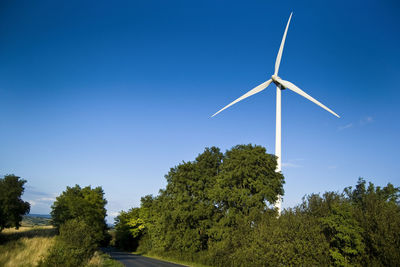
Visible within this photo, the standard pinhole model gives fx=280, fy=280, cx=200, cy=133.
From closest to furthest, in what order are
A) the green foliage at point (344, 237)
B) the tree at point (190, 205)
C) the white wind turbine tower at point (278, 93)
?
the green foliage at point (344, 237) → the white wind turbine tower at point (278, 93) → the tree at point (190, 205)

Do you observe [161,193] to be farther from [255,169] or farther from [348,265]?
[348,265]

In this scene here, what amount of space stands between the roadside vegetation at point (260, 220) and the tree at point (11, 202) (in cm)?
1903

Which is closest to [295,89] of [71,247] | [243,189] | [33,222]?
[243,189]

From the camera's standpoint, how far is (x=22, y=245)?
94.4ft

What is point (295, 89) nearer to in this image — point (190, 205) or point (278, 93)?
point (278, 93)

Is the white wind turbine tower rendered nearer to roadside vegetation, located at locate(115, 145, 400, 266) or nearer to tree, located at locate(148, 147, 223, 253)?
roadside vegetation, located at locate(115, 145, 400, 266)

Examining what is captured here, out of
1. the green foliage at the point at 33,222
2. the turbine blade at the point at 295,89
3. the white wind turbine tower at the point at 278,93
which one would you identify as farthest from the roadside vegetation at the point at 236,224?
the green foliage at the point at 33,222

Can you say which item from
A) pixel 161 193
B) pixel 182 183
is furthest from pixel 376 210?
pixel 161 193

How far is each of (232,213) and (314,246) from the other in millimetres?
12281

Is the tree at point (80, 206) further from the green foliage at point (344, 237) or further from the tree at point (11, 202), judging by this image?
the green foliage at point (344, 237)

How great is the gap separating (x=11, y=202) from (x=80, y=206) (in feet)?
75.9

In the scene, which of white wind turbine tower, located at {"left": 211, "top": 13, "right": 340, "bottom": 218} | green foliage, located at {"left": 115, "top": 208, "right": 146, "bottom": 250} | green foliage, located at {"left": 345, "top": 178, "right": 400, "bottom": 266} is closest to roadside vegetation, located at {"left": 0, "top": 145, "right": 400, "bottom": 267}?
green foliage, located at {"left": 345, "top": 178, "right": 400, "bottom": 266}

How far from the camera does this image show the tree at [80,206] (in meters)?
55.9

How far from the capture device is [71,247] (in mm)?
18609
